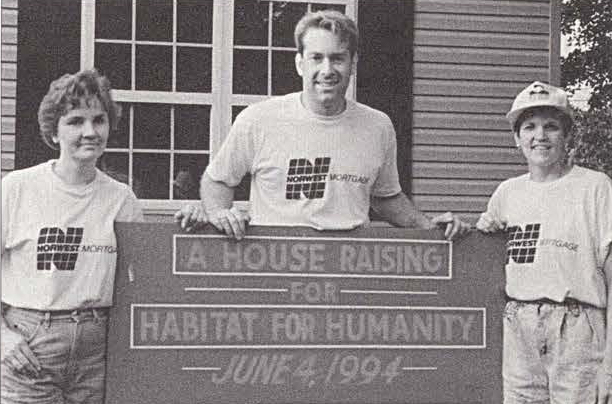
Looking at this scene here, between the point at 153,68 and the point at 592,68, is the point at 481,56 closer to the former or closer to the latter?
the point at 153,68

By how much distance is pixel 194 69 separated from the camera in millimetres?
7676

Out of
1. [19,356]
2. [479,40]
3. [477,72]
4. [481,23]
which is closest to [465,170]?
[477,72]

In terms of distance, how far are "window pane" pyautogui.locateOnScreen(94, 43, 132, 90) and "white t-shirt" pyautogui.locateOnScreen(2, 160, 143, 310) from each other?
4.16 meters

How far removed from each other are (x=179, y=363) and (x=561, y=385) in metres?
1.31

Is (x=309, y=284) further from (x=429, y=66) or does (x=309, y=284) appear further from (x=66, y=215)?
(x=429, y=66)

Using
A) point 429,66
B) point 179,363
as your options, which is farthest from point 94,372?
point 429,66

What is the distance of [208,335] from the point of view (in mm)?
3764

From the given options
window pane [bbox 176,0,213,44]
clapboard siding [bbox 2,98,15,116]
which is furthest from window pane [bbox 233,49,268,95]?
clapboard siding [bbox 2,98,15,116]

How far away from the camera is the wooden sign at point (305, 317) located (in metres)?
3.69

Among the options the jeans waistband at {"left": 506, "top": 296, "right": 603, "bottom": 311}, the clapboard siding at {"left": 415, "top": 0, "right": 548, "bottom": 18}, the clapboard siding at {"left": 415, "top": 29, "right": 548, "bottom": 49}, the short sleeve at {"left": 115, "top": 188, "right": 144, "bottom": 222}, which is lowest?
the jeans waistband at {"left": 506, "top": 296, "right": 603, "bottom": 311}

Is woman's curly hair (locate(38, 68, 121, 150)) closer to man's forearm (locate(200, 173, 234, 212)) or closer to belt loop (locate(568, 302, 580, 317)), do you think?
man's forearm (locate(200, 173, 234, 212))

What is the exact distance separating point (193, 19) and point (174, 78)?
1.45 ft

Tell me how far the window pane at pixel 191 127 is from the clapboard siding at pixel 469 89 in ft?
5.20

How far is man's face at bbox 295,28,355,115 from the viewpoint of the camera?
3.79 m
